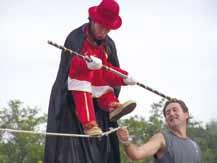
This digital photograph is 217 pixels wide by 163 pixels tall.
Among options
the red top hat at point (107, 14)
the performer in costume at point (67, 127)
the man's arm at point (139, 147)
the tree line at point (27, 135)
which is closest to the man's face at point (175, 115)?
the man's arm at point (139, 147)

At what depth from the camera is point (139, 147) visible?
3.46 m

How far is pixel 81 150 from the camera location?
349 cm

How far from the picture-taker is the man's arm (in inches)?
134

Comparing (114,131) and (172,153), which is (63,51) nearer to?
(114,131)

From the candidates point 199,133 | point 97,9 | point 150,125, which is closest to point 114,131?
point 97,9

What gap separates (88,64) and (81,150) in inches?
24.1

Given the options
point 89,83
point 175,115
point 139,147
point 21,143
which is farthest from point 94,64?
point 21,143

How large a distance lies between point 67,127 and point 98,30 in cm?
68

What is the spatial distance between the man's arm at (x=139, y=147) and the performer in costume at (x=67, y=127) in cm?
22

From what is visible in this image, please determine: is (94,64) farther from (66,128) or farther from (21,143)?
(21,143)

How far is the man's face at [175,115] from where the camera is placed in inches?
145

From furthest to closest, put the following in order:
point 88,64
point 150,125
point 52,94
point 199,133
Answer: point 199,133
point 150,125
point 52,94
point 88,64

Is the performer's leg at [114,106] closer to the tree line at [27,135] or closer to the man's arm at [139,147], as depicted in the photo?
the man's arm at [139,147]

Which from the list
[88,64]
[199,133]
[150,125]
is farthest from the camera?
[199,133]
